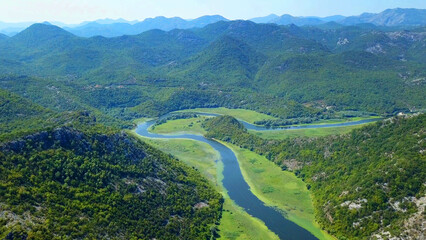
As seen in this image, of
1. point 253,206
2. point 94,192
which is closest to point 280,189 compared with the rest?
point 253,206

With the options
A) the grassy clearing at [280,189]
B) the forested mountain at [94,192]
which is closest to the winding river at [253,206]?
the grassy clearing at [280,189]

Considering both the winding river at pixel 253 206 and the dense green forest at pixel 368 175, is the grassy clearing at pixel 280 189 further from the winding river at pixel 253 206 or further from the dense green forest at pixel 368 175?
the dense green forest at pixel 368 175

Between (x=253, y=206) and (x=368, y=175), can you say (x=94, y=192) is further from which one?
(x=368, y=175)

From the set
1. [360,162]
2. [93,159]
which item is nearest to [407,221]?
[360,162]

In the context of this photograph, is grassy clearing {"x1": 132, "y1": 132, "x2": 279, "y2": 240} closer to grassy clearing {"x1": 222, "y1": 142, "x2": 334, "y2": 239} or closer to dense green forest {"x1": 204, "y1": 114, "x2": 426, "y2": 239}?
grassy clearing {"x1": 222, "y1": 142, "x2": 334, "y2": 239}

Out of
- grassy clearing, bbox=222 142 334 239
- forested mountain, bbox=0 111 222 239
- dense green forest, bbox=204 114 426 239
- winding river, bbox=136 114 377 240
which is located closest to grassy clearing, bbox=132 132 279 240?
winding river, bbox=136 114 377 240

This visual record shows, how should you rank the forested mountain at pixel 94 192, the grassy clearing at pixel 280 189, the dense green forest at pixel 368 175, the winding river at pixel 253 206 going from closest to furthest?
the forested mountain at pixel 94 192
the dense green forest at pixel 368 175
the winding river at pixel 253 206
the grassy clearing at pixel 280 189
